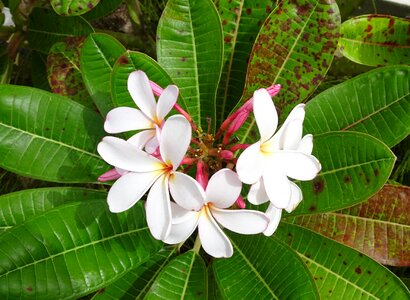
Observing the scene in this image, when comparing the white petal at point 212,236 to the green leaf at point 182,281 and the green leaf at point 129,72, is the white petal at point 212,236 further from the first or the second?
the green leaf at point 129,72

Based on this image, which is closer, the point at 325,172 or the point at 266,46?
the point at 325,172

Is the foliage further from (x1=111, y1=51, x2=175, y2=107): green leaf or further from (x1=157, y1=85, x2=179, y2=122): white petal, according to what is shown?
(x1=157, y1=85, x2=179, y2=122): white petal

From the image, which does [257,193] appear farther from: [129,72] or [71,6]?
[71,6]

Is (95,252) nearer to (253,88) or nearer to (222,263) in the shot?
(222,263)

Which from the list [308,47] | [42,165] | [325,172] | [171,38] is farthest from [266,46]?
[42,165]

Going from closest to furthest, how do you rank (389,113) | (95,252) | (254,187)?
(254,187)
(95,252)
(389,113)

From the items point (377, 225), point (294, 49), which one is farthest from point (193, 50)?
point (377, 225)

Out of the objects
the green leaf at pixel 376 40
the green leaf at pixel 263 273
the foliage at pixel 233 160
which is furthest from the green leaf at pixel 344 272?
the green leaf at pixel 376 40
